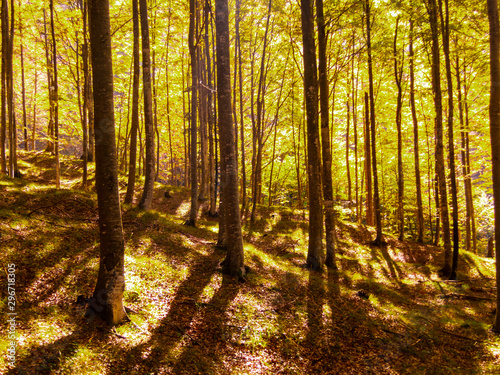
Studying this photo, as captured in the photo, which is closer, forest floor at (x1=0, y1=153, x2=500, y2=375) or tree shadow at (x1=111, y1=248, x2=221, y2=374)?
tree shadow at (x1=111, y1=248, x2=221, y2=374)

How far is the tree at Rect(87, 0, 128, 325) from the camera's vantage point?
4.21 m

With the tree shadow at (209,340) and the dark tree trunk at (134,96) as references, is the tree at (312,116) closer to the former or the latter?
the tree shadow at (209,340)

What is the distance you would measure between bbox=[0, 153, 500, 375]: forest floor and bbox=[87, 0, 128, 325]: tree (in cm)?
39

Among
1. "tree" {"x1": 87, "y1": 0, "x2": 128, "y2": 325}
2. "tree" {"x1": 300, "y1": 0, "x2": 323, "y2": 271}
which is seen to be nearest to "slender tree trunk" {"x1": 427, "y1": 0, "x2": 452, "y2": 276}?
"tree" {"x1": 300, "y1": 0, "x2": 323, "y2": 271}

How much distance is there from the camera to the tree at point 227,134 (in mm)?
7246

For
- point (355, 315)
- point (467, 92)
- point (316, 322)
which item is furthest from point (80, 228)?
point (467, 92)

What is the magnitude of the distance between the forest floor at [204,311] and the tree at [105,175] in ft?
1.27

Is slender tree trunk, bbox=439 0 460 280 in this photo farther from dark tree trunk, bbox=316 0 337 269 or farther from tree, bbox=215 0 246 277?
tree, bbox=215 0 246 277

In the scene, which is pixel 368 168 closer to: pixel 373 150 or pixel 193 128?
pixel 373 150

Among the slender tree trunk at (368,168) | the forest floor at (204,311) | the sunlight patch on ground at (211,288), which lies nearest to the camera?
the forest floor at (204,311)

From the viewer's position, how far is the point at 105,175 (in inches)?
170

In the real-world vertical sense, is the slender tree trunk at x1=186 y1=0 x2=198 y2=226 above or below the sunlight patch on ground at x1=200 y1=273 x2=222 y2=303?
above

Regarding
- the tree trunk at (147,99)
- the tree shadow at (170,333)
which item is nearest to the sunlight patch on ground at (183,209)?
Answer: the tree trunk at (147,99)

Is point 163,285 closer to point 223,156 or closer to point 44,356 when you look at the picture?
point 44,356
